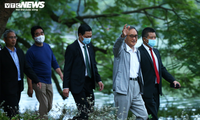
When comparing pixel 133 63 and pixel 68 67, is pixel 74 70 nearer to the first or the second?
pixel 68 67

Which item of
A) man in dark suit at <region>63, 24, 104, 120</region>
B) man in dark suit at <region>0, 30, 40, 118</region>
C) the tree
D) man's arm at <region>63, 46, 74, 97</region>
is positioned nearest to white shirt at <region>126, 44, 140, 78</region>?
man in dark suit at <region>63, 24, 104, 120</region>

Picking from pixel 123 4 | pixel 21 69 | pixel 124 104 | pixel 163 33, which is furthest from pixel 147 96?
pixel 123 4

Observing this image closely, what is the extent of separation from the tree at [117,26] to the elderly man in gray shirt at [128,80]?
3301 mm

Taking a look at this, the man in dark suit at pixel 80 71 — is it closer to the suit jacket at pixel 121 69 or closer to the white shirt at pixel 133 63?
the suit jacket at pixel 121 69

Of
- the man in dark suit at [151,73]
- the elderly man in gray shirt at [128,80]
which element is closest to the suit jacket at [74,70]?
the elderly man in gray shirt at [128,80]

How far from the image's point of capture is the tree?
906 cm

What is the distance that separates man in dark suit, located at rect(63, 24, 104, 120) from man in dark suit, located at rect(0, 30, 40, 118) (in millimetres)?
790

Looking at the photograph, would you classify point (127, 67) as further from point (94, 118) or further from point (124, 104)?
point (94, 118)

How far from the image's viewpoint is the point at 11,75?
5.59m

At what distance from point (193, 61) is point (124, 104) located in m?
4.17

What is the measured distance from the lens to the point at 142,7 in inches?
472

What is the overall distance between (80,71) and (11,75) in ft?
4.14

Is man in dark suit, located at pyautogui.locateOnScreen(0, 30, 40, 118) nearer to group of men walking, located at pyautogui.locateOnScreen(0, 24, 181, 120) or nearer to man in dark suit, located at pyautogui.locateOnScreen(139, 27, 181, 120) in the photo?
group of men walking, located at pyautogui.locateOnScreen(0, 24, 181, 120)

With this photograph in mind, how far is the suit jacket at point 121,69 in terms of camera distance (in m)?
4.94
